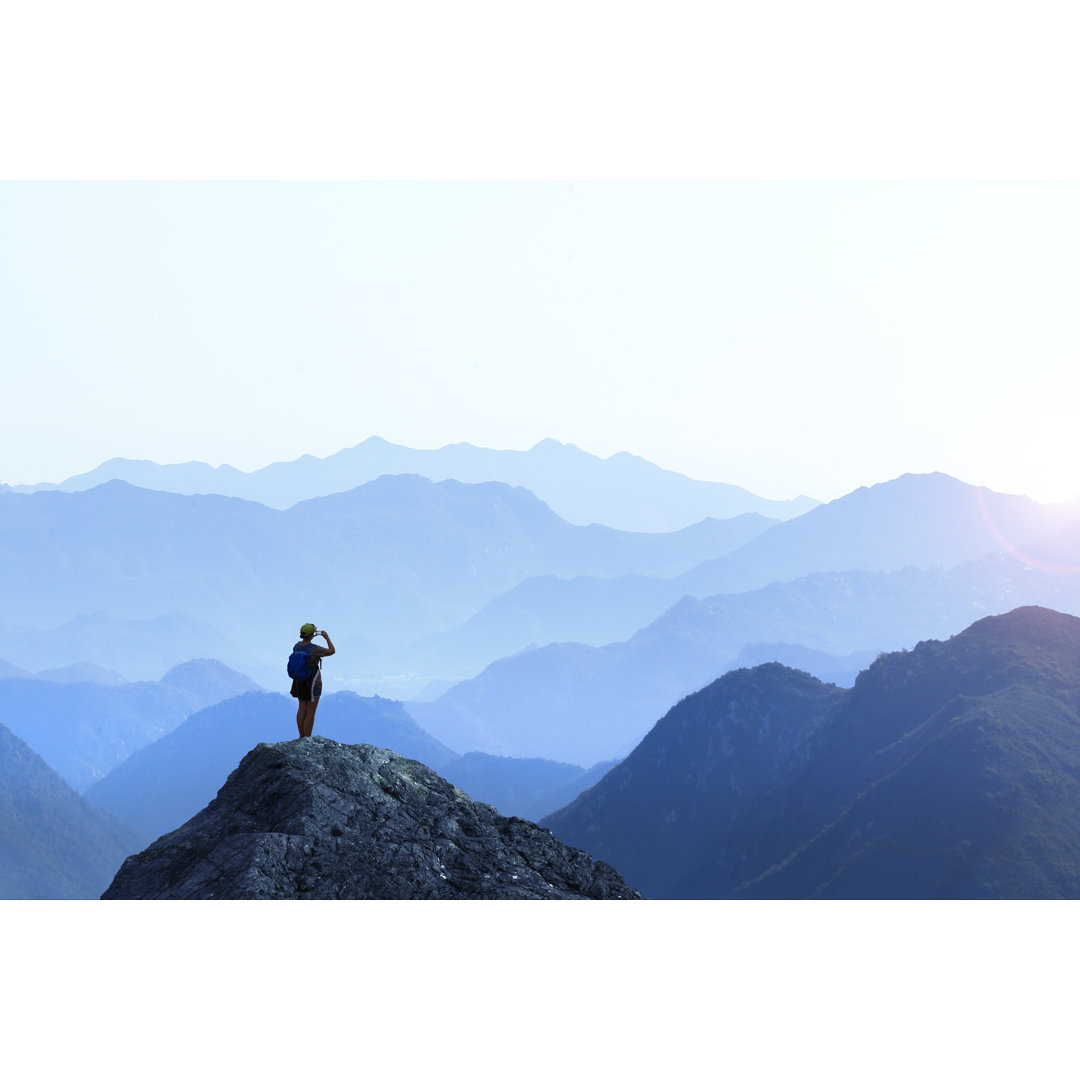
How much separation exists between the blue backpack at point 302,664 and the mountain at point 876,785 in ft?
343

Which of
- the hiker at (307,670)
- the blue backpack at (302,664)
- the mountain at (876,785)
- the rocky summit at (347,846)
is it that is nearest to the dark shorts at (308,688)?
the hiker at (307,670)

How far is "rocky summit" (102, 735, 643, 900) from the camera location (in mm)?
26703

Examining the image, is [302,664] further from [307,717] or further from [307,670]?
[307,717]

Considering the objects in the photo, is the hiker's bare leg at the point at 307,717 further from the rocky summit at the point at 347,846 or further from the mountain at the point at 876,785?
the mountain at the point at 876,785

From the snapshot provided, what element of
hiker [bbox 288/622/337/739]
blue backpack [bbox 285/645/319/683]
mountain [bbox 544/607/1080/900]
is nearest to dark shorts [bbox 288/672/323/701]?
hiker [bbox 288/622/337/739]

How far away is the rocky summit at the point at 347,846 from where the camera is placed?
1051 inches

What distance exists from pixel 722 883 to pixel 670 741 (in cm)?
A: 3710

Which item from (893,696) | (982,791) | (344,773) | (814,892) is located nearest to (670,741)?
(893,696)

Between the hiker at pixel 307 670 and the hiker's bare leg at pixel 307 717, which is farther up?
the hiker at pixel 307 670

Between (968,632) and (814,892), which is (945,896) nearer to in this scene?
(814,892)

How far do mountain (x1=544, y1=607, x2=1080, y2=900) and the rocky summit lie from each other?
328 feet

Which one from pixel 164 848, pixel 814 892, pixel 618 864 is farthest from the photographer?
pixel 618 864

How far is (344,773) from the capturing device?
2994 centimetres

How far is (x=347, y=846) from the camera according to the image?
27797mm
